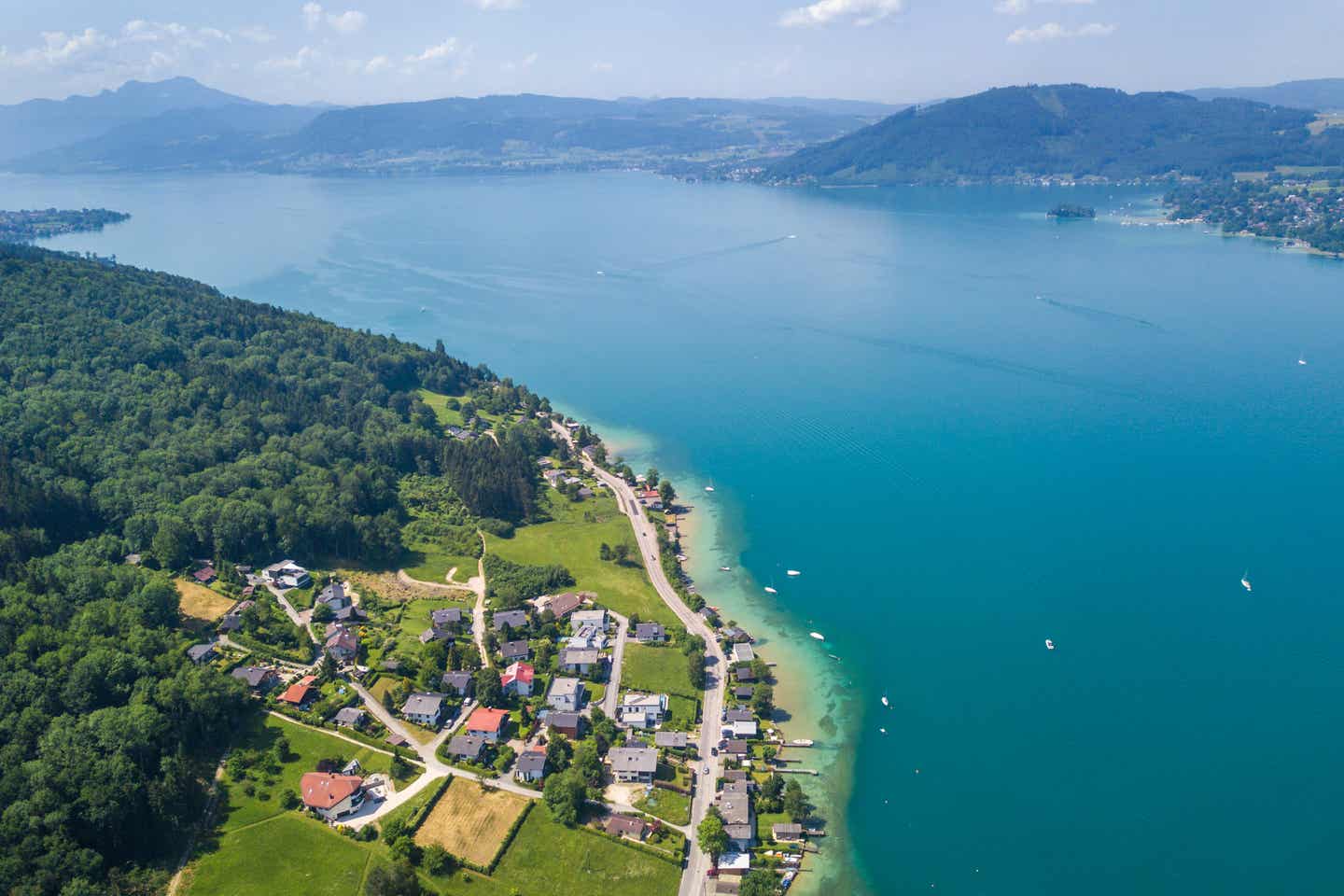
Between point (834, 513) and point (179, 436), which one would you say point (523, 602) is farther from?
point (179, 436)

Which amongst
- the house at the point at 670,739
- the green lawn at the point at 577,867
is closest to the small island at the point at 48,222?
the house at the point at 670,739

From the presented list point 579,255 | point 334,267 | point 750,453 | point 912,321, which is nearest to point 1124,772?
point 750,453

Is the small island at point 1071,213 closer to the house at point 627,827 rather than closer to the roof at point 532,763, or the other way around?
the roof at point 532,763

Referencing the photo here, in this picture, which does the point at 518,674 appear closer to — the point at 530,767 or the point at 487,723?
the point at 487,723

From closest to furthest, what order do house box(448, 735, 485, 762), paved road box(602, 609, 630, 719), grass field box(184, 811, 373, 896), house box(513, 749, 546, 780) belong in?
1. grass field box(184, 811, 373, 896)
2. house box(513, 749, 546, 780)
3. house box(448, 735, 485, 762)
4. paved road box(602, 609, 630, 719)

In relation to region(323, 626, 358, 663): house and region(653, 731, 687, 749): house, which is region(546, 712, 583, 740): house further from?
region(323, 626, 358, 663): house

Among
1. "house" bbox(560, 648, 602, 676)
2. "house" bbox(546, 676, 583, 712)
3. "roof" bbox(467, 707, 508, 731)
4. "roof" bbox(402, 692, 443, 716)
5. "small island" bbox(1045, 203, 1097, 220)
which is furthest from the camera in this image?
"small island" bbox(1045, 203, 1097, 220)

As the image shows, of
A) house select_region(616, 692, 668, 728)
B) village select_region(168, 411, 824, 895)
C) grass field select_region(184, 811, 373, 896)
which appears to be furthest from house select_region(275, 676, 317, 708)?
house select_region(616, 692, 668, 728)
